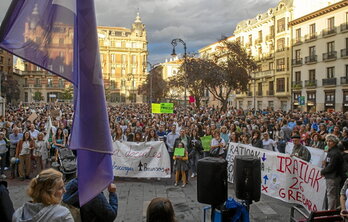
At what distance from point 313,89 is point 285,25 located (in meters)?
12.0

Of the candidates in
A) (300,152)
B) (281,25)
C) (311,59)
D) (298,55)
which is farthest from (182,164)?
(281,25)

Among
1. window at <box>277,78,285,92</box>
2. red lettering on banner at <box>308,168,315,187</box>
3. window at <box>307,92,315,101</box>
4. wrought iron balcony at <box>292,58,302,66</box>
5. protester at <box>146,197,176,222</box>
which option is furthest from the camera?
window at <box>277,78,285,92</box>

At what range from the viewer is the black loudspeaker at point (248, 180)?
4781 mm

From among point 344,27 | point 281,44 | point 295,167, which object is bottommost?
point 295,167

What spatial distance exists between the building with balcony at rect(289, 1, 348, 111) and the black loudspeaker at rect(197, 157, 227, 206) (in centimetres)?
3746

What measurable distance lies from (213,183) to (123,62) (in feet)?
316

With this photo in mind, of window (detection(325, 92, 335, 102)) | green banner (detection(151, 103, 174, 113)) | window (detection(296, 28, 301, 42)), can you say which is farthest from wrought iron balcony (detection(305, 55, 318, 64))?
green banner (detection(151, 103, 174, 113))

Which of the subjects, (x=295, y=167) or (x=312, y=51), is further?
(x=312, y=51)

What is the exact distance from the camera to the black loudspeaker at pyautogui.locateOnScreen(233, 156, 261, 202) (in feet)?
15.7

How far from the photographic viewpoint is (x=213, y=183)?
4.55 meters

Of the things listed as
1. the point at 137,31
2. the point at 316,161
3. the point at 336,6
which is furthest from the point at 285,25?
the point at 137,31

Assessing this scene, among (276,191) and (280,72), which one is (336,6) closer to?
(280,72)

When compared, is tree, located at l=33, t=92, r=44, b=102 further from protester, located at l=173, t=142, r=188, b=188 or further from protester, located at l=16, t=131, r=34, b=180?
protester, located at l=173, t=142, r=188, b=188

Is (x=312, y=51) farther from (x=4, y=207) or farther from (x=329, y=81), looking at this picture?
(x=4, y=207)
